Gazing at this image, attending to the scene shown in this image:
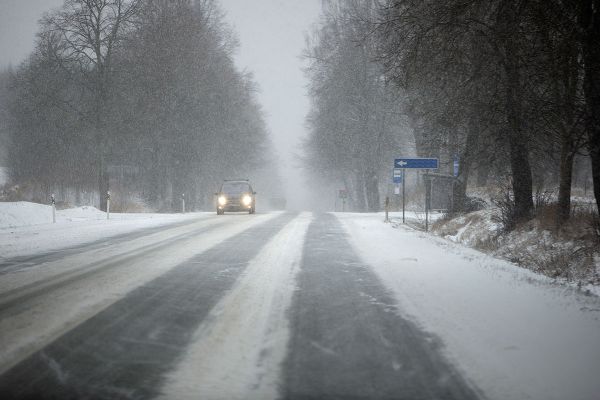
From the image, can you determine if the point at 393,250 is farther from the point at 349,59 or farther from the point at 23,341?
the point at 349,59

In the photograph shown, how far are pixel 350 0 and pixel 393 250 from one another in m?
22.6

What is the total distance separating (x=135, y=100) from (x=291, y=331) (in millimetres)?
23958

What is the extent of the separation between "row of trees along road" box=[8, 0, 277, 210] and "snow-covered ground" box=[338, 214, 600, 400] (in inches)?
828

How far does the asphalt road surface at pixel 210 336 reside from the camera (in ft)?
9.21

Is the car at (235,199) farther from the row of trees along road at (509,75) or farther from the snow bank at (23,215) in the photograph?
the row of trees along road at (509,75)

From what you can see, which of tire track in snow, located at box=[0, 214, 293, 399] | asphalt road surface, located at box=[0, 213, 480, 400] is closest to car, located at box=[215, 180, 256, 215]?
asphalt road surface, located at box=[0, 213, 480, 400]

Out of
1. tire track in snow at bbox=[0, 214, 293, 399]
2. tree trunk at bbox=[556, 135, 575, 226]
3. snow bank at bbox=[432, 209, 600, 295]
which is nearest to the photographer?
tire track in snow at bbox=[0, 214, 293, 399]

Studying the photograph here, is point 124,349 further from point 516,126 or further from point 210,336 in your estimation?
point 516,126

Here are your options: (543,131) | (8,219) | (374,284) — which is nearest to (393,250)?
(374,284)

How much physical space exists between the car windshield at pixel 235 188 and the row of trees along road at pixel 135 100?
241 inches

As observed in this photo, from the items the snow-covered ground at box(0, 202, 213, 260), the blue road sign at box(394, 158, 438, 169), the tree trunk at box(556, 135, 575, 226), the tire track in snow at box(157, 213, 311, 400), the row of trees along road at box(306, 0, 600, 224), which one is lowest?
the tire track in snow at box(157, 213, 311, 400)

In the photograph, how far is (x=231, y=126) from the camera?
31.1 metres

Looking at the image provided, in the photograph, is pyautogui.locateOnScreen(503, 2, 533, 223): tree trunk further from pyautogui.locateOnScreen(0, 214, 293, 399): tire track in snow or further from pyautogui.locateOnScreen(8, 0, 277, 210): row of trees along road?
pyautogui.locateOnScreen(8, 0, 277, 210): row of trees along road

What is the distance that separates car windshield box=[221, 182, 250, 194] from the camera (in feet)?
75.7
